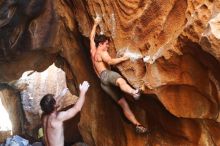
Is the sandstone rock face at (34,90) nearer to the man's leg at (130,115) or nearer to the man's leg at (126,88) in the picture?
the man's leg at (130,115)

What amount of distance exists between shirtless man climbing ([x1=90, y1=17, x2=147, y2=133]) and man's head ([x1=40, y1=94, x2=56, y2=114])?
809 mm

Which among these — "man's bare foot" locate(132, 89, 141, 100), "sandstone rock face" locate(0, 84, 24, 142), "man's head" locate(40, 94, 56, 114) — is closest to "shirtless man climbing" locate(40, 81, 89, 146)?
"man's head" locate(40, 94, 56, 114)

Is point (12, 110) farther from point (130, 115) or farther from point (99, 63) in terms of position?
point (130, 115)

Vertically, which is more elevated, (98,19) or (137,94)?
(98,19)

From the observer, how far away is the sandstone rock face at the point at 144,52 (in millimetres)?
4719

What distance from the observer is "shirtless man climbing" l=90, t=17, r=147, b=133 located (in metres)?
5.74

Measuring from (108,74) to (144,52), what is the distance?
0.73 m

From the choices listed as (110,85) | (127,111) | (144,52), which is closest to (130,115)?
(127,111)

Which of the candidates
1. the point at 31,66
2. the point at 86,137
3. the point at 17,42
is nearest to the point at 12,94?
the point at 31,66

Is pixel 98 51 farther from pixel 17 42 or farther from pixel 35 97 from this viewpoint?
pixel 35 97

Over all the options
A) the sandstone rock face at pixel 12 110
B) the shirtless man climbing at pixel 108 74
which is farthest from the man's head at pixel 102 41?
the sandstone rock face at pixel 12 110

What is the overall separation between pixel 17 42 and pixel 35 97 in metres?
4.46

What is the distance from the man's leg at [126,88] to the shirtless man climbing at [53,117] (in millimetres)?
647

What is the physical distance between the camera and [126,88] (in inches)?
217
